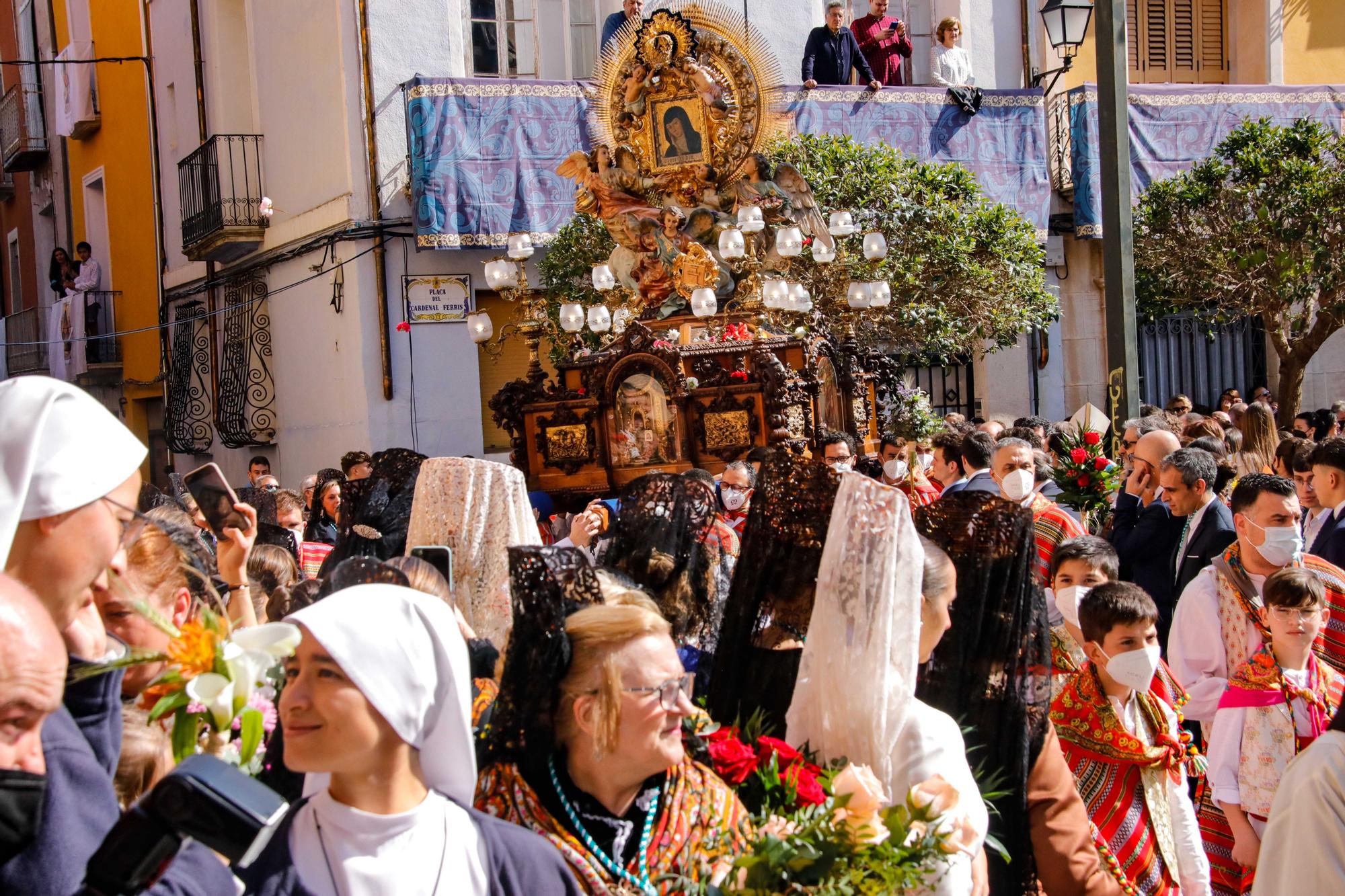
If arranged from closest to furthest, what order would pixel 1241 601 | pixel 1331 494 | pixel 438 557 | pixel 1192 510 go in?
pixel 438 557
pixel 1241 601
pixel 1331 494
pixel 1192 510

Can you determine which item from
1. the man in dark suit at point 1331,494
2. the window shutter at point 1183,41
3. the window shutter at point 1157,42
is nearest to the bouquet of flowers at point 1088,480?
the man in dark suit at point 1331,494

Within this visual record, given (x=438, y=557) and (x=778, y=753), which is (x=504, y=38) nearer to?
(x=438, y=557)

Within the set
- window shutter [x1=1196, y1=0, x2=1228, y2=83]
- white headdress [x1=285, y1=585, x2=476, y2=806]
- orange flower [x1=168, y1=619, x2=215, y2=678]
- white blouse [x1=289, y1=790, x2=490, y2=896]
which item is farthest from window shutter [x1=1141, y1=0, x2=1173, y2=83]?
orange flower [x1=168, y1=619, x2=215, y2=678]

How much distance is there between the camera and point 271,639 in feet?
7.02

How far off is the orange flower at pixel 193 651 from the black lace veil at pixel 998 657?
6.00 ft

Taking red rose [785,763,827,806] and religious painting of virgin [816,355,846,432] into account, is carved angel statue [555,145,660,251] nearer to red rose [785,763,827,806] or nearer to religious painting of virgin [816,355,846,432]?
religious painting of virgin [816,355,846,432]

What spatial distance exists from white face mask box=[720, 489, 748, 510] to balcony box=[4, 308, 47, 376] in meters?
17.8

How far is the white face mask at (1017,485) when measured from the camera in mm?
6109

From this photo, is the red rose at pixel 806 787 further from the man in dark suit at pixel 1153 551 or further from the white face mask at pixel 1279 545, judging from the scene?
the man in dark suit at pixel 1153 551

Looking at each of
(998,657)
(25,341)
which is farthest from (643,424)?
(25,341)

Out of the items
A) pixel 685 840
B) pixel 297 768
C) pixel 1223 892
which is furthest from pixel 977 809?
pixel 1223 892

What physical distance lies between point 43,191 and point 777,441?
64.1ft

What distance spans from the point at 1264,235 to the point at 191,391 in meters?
13.3

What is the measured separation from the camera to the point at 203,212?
1661 centimetres
